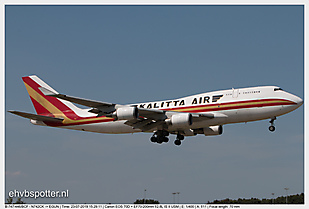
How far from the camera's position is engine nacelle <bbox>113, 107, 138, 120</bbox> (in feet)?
135

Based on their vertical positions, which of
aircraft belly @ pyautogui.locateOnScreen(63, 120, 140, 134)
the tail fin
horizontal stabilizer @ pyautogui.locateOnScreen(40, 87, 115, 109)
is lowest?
aircraft belly @ pyautogui.locateOnScreen(63, 120, 140, 134)

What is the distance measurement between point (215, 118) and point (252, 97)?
174 inches

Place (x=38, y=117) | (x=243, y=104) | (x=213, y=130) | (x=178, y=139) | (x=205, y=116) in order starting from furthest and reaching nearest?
(x=178, y=139) → (x=213, y=130) → (x=38, y=117) → (x=205, y=116) → (x=243, y=104)

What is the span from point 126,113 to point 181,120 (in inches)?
232

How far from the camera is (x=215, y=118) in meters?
41.3

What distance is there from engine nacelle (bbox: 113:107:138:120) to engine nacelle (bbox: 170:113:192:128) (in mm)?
4160

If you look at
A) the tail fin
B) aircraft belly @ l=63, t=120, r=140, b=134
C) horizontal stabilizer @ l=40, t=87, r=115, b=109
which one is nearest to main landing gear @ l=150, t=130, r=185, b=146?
aircraft belly @ l=63, t=120, r=140, b=134

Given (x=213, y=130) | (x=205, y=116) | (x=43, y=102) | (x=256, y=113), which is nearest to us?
(x=256, y=113)

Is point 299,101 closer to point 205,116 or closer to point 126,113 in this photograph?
point 205,116

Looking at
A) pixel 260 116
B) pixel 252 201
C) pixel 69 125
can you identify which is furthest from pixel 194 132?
pixel 252 201

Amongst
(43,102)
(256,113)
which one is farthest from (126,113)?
(43,102)

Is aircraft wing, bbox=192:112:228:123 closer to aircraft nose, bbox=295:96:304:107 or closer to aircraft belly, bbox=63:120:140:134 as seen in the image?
aircraft nose, bbox=295:96:304:107

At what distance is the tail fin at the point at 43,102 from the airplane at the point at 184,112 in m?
1.97

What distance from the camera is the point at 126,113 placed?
41250 mm
